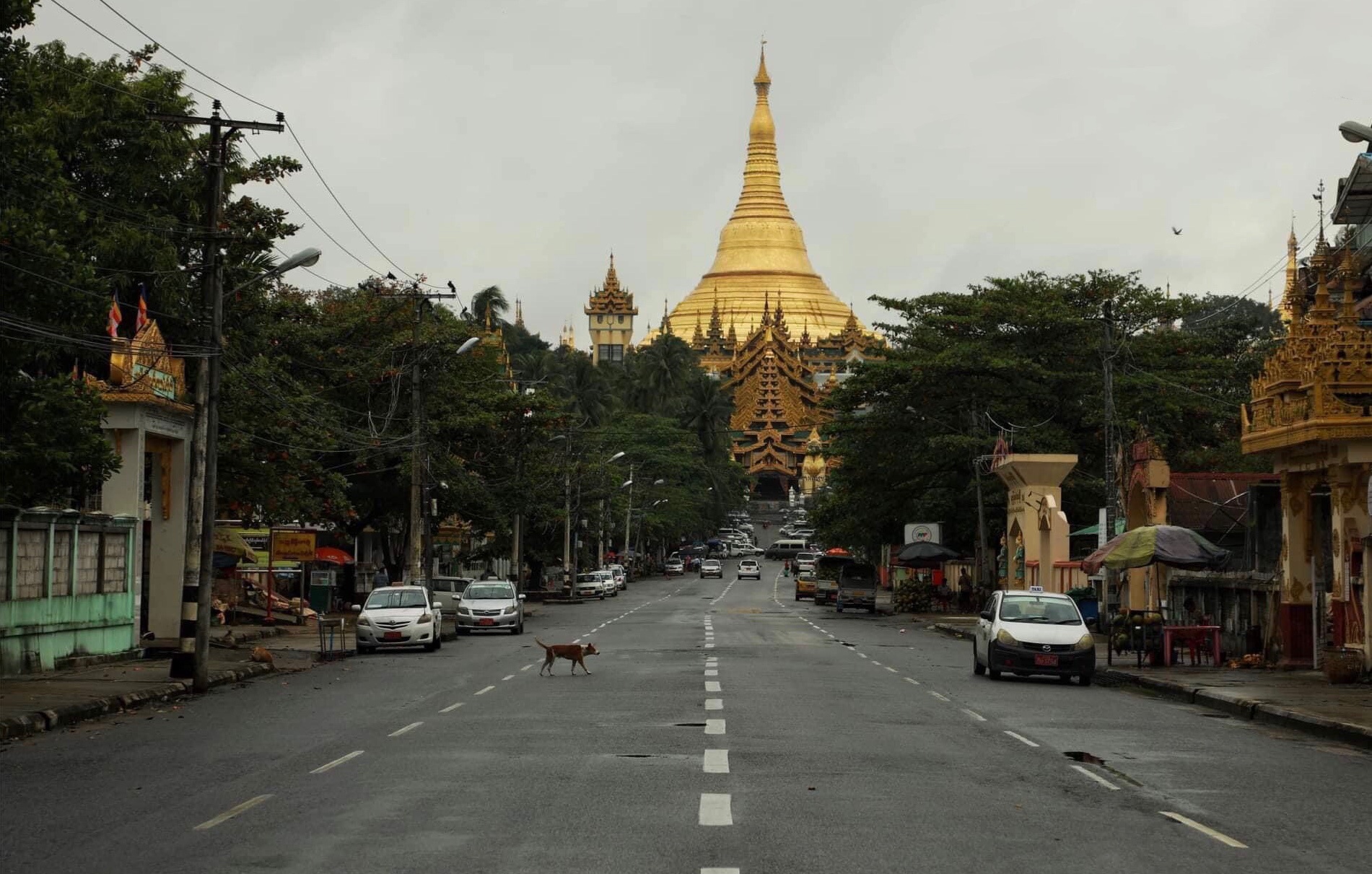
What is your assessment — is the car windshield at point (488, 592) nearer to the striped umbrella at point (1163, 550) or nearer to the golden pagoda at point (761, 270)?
the striped umbrella at point (1163, 550)

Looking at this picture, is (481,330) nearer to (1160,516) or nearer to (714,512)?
(1160,516)

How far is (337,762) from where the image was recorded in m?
15.4

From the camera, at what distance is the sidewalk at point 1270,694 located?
20.6 metres

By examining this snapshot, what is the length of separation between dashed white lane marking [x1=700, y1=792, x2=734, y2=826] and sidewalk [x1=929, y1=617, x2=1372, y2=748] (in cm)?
947

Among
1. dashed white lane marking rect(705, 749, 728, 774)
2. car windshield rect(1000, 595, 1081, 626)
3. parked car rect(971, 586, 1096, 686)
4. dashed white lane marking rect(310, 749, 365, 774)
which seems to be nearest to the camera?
dashed white lane marking rect(705, 749, 728, 774)

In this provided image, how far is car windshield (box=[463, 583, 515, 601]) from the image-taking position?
46.0m

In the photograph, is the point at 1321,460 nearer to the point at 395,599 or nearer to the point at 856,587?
the point at 395,599

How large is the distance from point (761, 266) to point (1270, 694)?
16213 cm

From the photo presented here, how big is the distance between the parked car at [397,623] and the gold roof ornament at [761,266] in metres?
137

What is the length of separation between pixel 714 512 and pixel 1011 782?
127m

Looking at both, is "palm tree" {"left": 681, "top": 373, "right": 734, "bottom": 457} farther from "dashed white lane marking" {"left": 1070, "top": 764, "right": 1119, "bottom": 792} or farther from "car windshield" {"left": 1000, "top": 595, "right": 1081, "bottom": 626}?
"dashed white lane marking" {"left": 1070, "top": 764, "right": 1119, "bottom": 792}

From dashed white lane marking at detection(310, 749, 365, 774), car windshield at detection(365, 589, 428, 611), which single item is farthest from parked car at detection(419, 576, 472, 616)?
dashed white lane marking at detection(310, 749, 365, 774)

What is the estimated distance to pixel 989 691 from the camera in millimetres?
25484

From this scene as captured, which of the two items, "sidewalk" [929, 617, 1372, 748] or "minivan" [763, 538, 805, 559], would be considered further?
"minivan" [763, 538, 805, 559]
